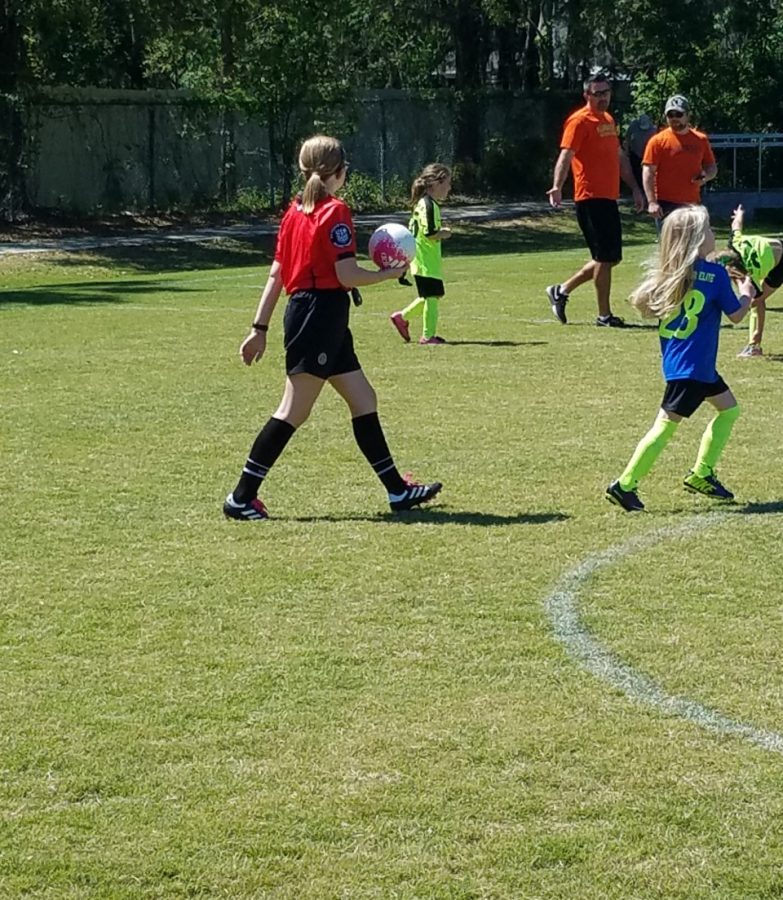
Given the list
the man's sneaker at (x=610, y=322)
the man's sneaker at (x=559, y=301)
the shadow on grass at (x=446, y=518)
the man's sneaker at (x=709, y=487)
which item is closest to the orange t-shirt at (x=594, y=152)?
the man's sneaker at (x=559, y=301)

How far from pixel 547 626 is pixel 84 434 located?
16.7 ft

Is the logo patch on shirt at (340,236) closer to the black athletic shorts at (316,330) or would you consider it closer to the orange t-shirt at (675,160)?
the black athletic shorts at (316,330)

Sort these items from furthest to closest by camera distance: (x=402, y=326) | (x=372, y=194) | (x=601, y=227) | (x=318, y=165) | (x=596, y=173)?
1. (x=372, y=194)
2. (x=596, y=173)
3. (x=601, y=227)
4. (x=402, y=326)
5. (x=318, y=165)

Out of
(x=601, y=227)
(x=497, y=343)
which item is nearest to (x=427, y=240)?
(x=497, y=343)

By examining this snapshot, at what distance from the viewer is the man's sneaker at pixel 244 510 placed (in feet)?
26.3

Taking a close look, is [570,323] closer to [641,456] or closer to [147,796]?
[641,456]

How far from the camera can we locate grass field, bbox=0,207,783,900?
14.1 feet

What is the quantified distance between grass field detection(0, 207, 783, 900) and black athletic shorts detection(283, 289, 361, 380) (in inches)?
31.2

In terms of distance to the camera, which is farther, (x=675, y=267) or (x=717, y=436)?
(x=717, y=436)

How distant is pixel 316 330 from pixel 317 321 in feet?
0.14

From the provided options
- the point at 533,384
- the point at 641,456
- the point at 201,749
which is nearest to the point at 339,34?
the point at 533,384

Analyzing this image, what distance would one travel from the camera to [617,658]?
5812 millimetres

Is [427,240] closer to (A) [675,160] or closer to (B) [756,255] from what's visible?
(A) [675,160]

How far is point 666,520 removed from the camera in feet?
25.9
